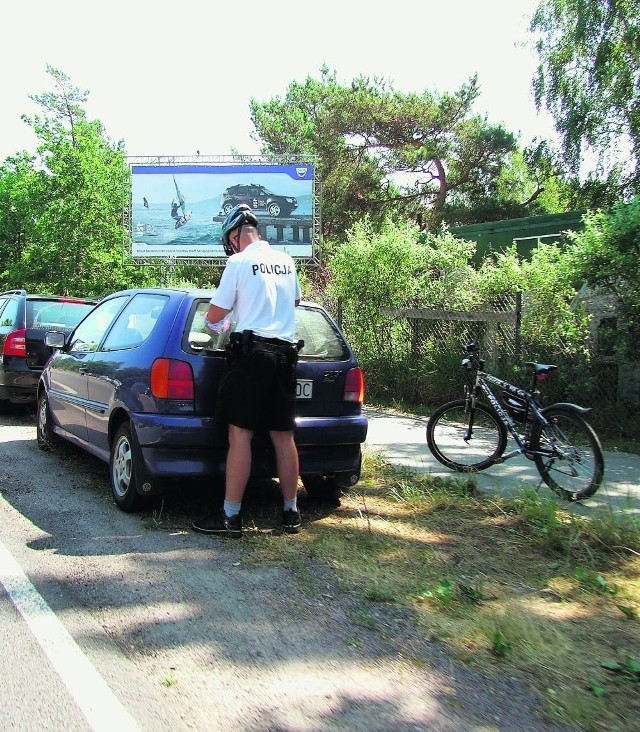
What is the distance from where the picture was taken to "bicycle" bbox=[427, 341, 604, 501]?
568 cm

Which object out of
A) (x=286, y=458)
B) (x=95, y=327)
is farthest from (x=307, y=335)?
(x=95, y=327)

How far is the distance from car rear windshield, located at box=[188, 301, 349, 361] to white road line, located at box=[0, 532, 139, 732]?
190cm

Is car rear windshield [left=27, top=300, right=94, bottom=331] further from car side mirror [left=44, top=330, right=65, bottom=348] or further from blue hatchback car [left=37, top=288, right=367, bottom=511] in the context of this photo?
blue hatchback car [left=37, top=288, right=367, bottom=511]

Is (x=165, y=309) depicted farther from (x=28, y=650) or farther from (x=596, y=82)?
(x=596, y=82)

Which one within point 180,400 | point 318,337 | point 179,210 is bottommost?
point 180,400

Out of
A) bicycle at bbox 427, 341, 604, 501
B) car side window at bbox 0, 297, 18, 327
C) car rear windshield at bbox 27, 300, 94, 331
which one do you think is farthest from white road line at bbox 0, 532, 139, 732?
car side window at bbox 0, 297, 18, 327

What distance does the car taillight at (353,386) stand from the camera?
553 cm

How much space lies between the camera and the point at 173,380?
16.1 feet

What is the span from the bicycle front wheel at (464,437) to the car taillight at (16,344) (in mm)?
5420

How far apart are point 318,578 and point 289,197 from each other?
2111cm

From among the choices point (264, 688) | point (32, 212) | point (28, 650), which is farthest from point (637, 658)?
point (32, 212)

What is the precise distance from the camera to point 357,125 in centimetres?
3095

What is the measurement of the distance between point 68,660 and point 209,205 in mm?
22723

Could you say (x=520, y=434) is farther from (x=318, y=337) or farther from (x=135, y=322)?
(x=135, y=322)
